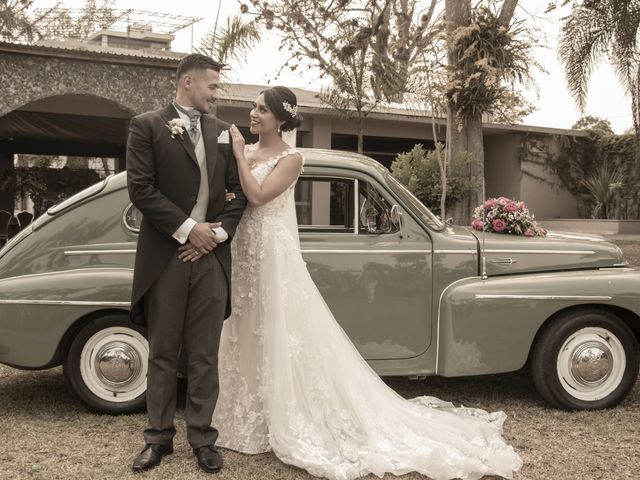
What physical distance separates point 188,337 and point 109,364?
1.17 meters

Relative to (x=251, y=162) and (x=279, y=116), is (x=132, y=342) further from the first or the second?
(x=279, y=116)

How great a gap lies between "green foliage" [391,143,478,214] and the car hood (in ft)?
17.0

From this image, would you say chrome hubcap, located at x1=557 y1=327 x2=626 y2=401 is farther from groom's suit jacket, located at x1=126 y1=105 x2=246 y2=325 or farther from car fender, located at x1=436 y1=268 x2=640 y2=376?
groom's suit jacket, located at x1=126 y1=105 x2=246 y2=325

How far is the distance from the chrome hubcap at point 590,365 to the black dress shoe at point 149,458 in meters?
2.69

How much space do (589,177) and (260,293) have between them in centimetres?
2049

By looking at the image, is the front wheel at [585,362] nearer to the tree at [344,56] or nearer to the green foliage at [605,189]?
the tree at [344,56]

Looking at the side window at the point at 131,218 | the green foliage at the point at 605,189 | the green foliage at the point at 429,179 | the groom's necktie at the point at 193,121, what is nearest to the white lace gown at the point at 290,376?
the groom's necktie at the point at 193,121

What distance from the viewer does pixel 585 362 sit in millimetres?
4844

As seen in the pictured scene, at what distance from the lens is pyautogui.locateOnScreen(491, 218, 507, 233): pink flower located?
212 inches

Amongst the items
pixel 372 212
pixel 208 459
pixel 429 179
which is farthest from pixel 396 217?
pixel 429 179

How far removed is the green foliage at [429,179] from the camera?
10.5 m

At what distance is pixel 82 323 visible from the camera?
15.4 feet

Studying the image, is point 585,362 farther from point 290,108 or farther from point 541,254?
point 290,108

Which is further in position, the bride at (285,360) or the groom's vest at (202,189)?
the bride at (285,360)
